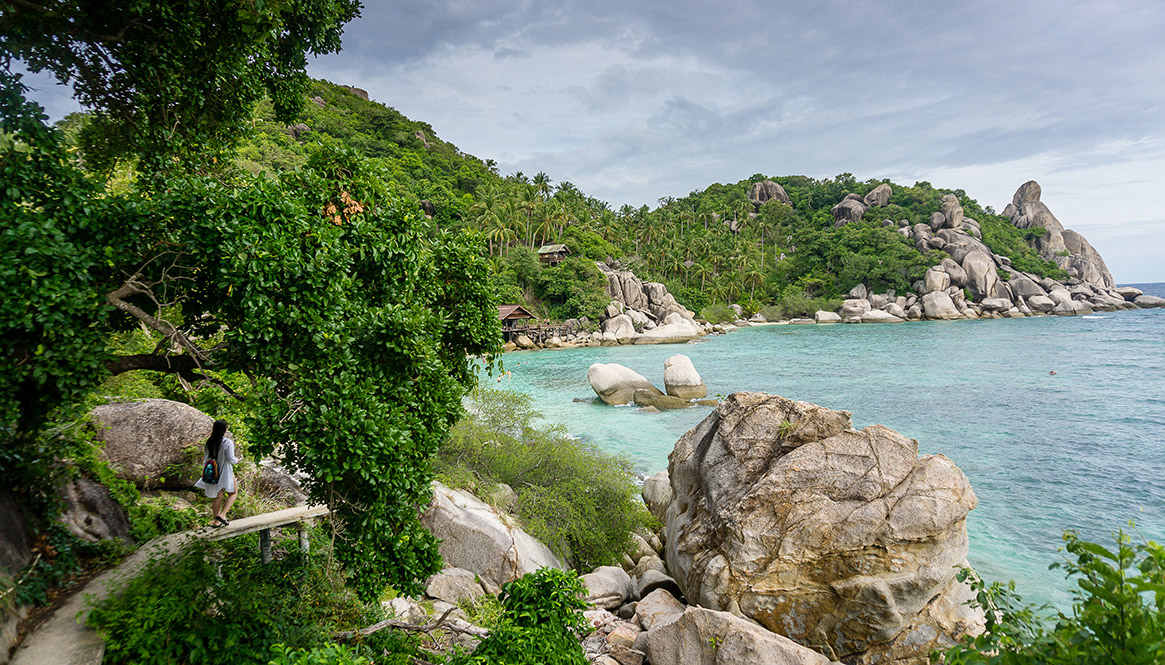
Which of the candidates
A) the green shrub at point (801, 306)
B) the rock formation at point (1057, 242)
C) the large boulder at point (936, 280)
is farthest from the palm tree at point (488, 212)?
the rock formation at point (1057, 242)

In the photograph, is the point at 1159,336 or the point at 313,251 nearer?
the point at 313,251

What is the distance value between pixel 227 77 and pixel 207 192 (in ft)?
7.26

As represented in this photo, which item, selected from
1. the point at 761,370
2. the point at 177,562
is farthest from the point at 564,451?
the point at 761,370

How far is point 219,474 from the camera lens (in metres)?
6.84

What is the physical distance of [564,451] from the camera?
38.2ft

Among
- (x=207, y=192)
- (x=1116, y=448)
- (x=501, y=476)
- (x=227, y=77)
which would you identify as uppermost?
(x=227, y=77)

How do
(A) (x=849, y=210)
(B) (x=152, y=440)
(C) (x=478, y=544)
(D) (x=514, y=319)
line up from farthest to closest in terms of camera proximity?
(A) (x=849, y=210), (D) (x=514, y=319), (C) (x=478, y=544), (B) (x=152, y=440)

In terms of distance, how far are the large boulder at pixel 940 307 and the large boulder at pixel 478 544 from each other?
223ft

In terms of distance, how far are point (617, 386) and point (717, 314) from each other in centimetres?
4215

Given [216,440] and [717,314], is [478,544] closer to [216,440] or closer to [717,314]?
[216,440]

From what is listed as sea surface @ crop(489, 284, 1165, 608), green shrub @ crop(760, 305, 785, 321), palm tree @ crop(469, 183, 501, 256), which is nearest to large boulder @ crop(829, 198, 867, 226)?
green shrub @ crop(760, 305, 785, 321)

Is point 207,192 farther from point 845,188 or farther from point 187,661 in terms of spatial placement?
point 845,188

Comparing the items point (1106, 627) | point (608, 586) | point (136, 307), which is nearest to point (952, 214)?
point (608, 586)

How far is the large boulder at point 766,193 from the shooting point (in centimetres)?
9812
